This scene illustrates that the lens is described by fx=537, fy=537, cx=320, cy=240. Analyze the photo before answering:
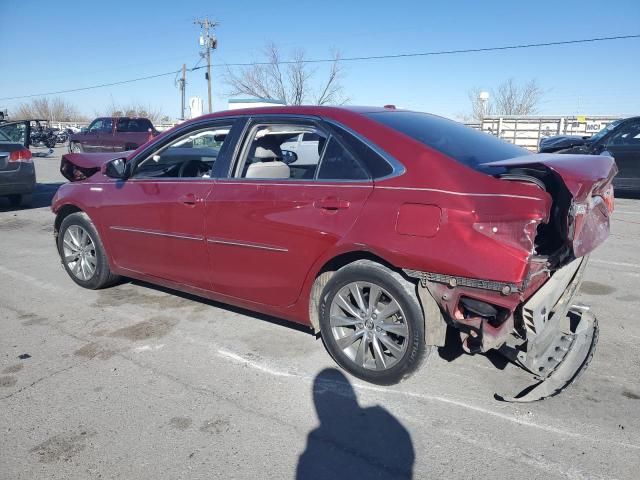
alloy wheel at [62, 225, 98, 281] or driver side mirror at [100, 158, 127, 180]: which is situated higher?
driver side mirror at [100, 158, 127, 180]

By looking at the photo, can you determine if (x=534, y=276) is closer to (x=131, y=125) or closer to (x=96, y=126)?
(x=131, y=125)

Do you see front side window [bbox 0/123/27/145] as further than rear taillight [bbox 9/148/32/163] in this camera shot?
Yes

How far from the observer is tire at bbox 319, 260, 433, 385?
123 inches

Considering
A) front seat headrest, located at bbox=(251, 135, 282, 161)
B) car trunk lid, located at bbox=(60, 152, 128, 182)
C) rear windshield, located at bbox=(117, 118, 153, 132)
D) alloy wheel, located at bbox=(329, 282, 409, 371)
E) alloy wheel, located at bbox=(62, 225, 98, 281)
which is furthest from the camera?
rear windshield, located at bbox=(117, 118, 153, 132)

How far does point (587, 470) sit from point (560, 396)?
2.35 ft

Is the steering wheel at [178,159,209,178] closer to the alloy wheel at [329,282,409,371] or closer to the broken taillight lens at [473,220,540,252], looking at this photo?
the alloy wheel at [329,282,409,371]

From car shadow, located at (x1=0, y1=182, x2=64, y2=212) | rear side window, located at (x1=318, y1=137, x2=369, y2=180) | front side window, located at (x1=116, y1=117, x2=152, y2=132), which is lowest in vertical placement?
car shadow, located at (x1=0, y1=182, x2=64, y2=212)

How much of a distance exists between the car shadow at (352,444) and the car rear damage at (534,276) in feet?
1.94

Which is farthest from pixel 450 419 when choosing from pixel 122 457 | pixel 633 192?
pixel 633 192

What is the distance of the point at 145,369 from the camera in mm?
3602

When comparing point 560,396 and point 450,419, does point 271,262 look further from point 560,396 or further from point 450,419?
point 560,396

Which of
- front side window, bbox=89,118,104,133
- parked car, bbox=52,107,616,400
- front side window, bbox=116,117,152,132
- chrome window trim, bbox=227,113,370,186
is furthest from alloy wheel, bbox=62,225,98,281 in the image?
front side window, bbox=89,118,104,133

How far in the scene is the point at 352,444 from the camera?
2750 mm

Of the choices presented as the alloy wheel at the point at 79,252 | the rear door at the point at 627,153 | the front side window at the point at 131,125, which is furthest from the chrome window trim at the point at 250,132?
the front side window at the point at 131,125
